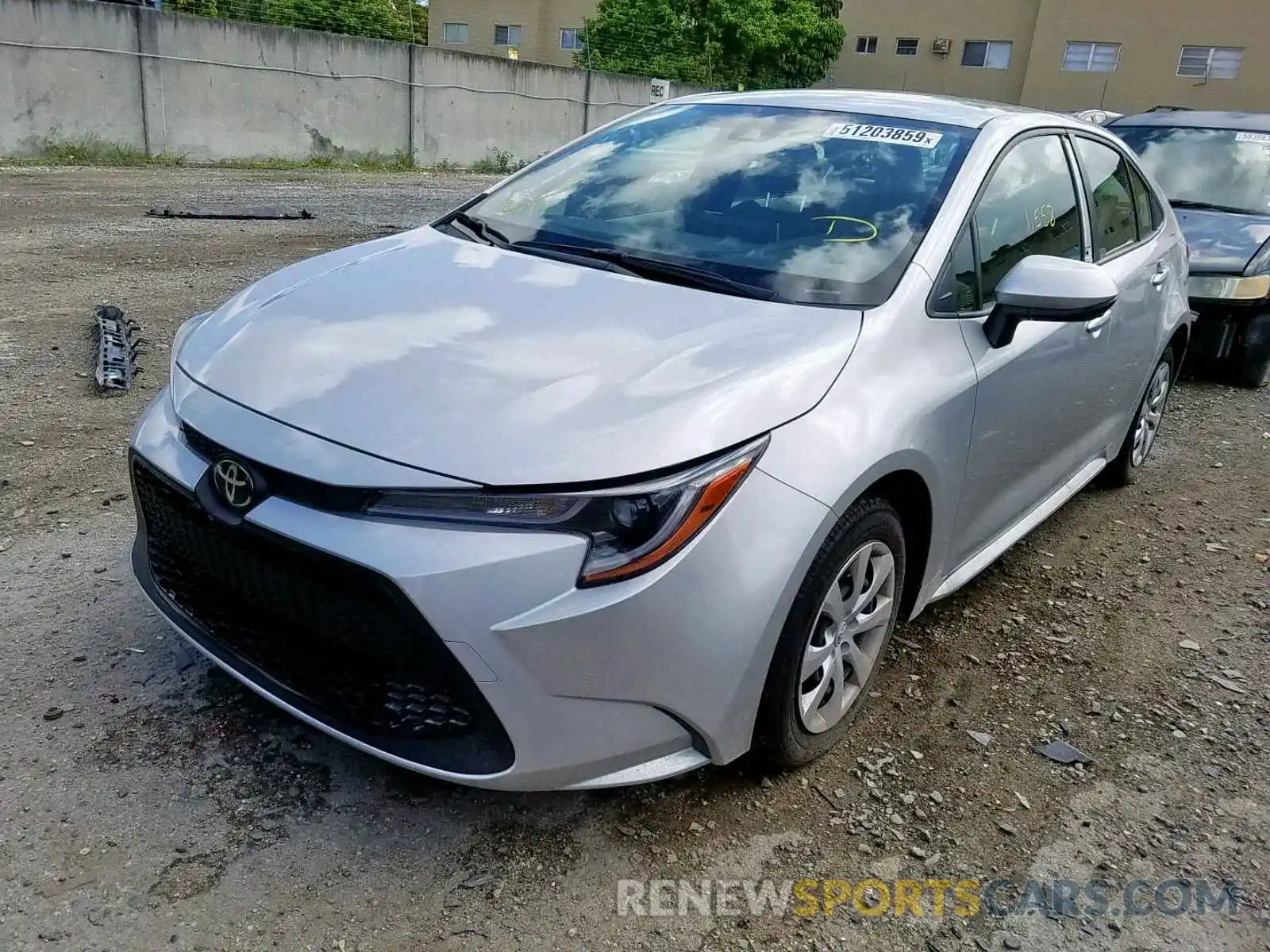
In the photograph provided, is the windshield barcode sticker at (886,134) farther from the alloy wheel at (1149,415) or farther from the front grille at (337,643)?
the front grille at (337,643)

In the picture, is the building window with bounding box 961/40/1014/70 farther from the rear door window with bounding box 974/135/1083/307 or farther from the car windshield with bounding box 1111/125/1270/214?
the rear door window with bounding box 974/135/1083/307

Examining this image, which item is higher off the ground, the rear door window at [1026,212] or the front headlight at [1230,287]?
the rear door window at [1026,212]

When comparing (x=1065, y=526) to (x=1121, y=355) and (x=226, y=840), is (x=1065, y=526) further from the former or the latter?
(x=226, y=840)

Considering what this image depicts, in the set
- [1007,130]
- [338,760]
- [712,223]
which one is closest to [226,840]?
[338,760]

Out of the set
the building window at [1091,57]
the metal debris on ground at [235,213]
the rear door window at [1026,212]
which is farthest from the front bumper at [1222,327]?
the building window at [1091,57]

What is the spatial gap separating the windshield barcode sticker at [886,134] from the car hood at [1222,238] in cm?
378

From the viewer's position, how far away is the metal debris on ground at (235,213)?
1011 cm

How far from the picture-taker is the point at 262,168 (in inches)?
642

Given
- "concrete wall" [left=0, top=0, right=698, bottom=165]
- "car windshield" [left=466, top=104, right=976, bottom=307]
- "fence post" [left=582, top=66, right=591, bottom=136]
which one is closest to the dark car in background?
"car windshield" [left=466, top=104, right=976, bottom=307]

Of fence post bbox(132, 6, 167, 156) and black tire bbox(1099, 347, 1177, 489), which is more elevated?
fence post bbox(132, 6, 167, 156)

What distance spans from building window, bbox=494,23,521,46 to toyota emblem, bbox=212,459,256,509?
4249 cm

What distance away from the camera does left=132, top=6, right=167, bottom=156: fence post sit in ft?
50.5

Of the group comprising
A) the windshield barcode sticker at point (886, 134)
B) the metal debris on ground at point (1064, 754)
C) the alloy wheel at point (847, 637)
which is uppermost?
the windshield barcode sticker at point (886, 134)

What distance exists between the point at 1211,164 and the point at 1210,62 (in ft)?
95.7
